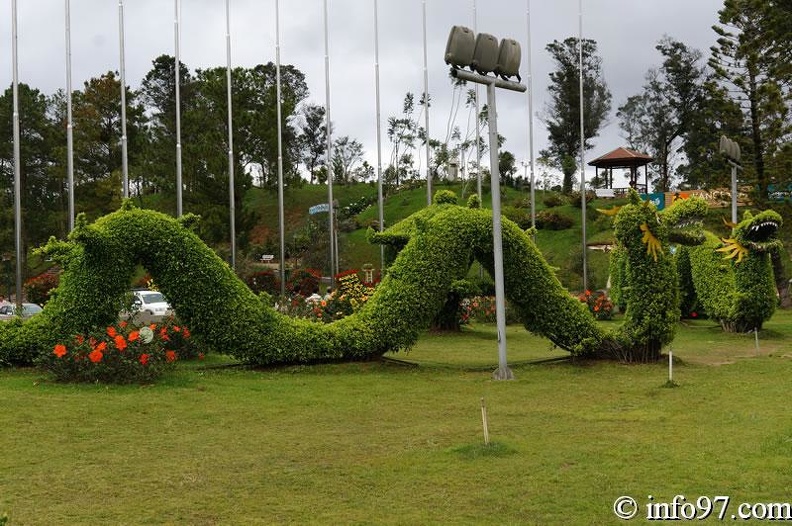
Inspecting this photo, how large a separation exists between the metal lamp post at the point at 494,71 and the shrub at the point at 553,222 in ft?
101

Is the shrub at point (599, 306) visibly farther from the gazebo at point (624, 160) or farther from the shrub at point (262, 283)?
the gazebo at point (624, 160)

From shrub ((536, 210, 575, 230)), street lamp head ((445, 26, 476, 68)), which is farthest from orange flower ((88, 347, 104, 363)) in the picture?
shrub ((536, 210, 575, 230))

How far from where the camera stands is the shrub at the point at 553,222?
41.7 metres

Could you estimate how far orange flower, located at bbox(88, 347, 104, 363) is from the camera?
988cm

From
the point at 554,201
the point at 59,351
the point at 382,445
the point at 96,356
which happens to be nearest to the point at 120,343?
Answer: the point at 96,356

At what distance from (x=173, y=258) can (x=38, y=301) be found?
1702 cm

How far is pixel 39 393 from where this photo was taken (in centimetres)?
923

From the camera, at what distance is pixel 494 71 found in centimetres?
1121

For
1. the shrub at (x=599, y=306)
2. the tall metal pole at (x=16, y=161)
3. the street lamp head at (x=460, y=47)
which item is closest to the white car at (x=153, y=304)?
the tall metal pole at (x=16, y=161)

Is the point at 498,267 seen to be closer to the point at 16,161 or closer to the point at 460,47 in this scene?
the point at 460,47

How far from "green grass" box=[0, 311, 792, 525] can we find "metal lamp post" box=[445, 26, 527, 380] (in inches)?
36.0

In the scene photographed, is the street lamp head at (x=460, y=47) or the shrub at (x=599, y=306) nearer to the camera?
the street lamp head at (x=460, y=47)

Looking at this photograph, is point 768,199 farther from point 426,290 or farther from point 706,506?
point 706,506

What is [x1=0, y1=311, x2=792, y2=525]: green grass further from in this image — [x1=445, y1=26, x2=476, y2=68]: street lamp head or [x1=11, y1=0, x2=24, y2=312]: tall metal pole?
[x1=11, y1=0, x2=24, y2=312]: tall metal pole
